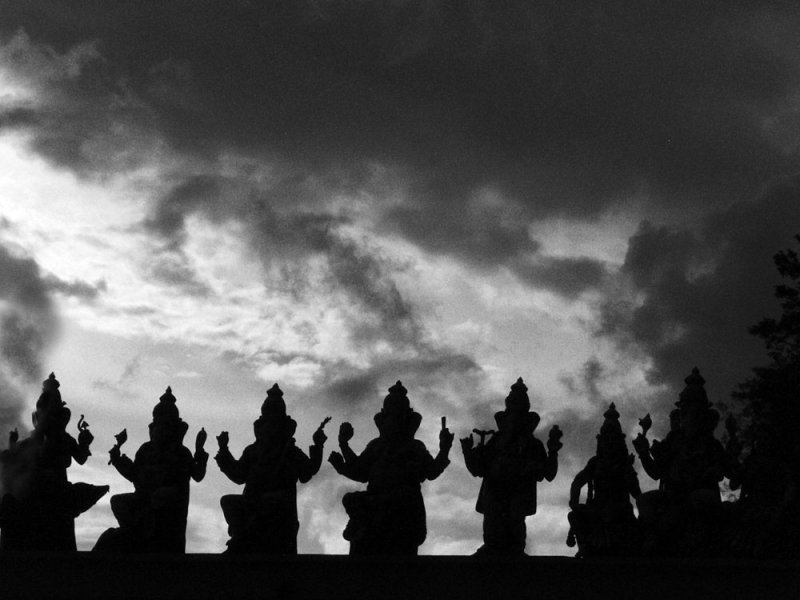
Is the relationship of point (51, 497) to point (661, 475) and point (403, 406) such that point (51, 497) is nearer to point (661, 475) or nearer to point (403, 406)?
point (403, 406)

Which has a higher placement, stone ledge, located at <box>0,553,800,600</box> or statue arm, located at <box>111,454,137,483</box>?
statue arm, located at <box>111,454,137,483</box>

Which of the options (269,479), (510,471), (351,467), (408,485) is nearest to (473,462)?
(510,471)

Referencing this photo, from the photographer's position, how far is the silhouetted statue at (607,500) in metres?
22.8

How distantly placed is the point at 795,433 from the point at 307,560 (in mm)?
12033

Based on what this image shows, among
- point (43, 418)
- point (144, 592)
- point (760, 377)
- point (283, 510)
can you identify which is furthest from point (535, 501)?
point (760, 377)

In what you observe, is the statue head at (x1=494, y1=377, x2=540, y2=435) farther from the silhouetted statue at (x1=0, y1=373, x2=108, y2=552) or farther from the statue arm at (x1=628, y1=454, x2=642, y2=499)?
the silhouetted statue at (x1=0, y1=373, x2=108, y2=552)

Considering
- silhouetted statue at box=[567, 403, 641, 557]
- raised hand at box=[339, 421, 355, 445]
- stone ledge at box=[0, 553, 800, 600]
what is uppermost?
raised hand at box=[339, 421, 355, 445]

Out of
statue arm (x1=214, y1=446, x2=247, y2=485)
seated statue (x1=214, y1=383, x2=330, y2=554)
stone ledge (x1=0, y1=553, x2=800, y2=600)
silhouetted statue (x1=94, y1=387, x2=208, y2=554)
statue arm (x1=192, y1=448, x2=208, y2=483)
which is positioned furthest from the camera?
statue arm (x1=192, y1=448, x2=208, y2=483)

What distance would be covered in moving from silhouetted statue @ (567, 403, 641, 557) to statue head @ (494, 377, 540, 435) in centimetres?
101

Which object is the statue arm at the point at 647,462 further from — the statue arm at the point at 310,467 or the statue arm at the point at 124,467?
the statue arm at the point at 124,467

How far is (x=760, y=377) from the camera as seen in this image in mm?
35125

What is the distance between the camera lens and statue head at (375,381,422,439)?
2405cm

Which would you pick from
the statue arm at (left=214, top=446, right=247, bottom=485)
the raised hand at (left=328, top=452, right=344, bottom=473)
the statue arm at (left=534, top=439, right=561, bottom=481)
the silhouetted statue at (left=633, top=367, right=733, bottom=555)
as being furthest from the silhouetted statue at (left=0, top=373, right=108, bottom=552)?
the silhouetted statue at (left=633, top=367, right=733, bottom=555)

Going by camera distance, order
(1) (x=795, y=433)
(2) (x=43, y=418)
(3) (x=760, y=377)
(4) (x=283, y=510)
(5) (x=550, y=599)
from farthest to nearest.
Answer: (3) (x=760, y=377) → (1) (x=795, y=433) → (2) (x=43, y=418) → (4) (x=283, y=510) → (5) (x=550, y=599)
